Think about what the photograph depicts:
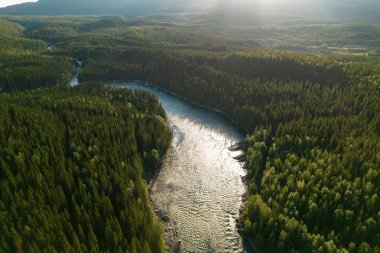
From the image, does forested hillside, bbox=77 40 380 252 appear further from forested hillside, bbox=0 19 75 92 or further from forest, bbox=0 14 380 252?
forested hillside, bbox=0 19 75 92

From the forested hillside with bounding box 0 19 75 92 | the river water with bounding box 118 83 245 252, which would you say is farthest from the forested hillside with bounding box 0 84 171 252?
the forested hillside with bounding box 0 19 75 92

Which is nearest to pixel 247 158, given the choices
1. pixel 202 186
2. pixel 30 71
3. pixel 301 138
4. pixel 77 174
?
pixel 301 138

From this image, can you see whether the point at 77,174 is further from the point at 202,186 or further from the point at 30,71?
the point at 30,71

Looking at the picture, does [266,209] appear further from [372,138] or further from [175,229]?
[372,138]

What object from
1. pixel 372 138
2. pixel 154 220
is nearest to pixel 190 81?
pixel 372 138

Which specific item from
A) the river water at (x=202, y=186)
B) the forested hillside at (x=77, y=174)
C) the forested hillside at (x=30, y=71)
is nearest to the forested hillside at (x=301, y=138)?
the river water at (x=202, y=186)

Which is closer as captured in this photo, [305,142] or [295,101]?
[305,142]
